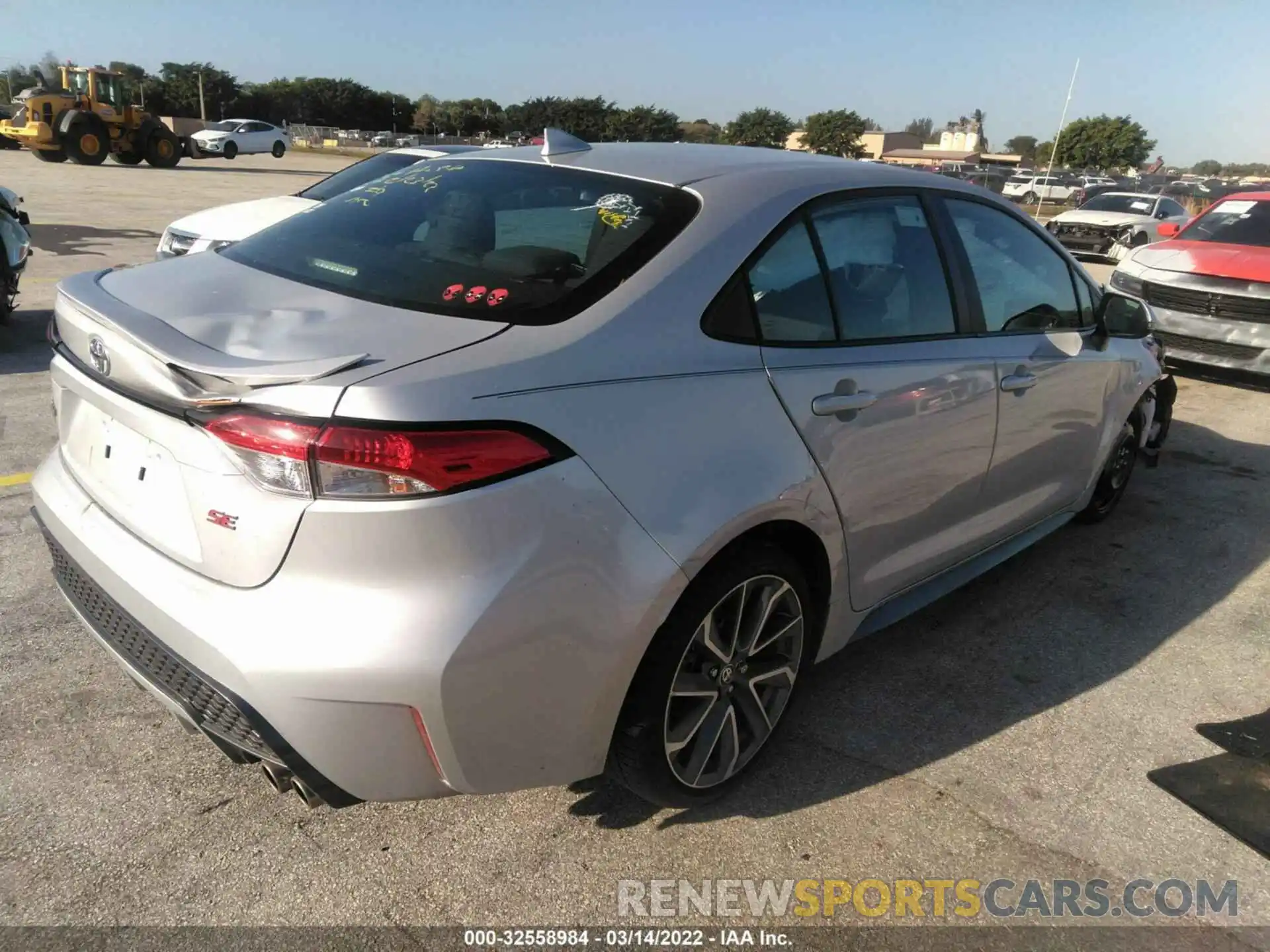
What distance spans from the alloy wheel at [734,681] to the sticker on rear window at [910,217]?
1303 mm

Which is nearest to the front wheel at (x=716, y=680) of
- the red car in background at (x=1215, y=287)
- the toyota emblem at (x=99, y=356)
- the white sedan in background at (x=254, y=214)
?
the toyota emblem at (x=99, y=356)

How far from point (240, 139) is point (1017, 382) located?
41.6 meters

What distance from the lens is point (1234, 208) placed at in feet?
30.0

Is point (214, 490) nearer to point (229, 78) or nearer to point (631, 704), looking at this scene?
point (631, 704)

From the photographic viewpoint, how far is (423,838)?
7.78 feet

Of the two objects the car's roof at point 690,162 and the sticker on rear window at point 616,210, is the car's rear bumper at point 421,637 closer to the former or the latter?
the sticker on rear window at point 616,210

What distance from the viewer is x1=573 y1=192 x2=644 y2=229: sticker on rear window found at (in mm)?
2385

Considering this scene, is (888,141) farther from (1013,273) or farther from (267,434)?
(267,434)

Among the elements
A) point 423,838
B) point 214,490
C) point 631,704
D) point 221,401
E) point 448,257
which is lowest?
point 423,838

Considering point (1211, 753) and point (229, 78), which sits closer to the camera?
point (1211, 753)

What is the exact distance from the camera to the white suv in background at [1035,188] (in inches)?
1384

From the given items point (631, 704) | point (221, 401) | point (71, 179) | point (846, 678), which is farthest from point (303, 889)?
point (71, 179)

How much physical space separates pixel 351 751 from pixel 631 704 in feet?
2.07

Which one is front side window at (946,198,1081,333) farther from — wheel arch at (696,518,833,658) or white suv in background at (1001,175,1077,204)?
white suv in background at (1001,175,1077,204)
